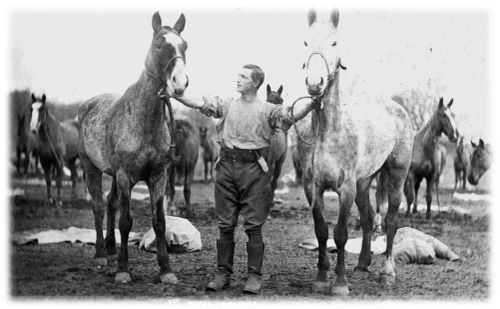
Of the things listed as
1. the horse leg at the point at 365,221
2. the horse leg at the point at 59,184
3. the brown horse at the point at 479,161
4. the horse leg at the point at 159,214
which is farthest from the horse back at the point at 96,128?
the brown horse at the point at 479,161

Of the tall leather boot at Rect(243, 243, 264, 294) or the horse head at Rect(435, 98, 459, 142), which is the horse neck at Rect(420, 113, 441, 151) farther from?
the tall leather boot at Rect(243, 243, 264, 294)

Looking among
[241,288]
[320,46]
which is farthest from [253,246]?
[320,46]

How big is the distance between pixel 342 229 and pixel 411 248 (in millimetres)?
1804

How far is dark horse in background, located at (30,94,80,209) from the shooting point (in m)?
7.96

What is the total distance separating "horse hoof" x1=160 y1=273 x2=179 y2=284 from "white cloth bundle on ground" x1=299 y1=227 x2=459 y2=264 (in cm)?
221

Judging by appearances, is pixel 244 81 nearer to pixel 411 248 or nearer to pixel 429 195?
pixel 411 248

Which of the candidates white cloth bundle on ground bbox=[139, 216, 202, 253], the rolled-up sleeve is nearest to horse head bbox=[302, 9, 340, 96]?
the rolled-up sleeve

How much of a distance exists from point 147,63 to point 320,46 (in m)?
1.83

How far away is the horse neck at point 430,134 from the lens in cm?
1007

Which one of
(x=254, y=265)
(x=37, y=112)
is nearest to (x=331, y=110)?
(x=254, y=265)

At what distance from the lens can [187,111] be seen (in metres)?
10.7

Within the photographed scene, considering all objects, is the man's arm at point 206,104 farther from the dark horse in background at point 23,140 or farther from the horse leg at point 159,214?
the dark horse in background at point 23,140

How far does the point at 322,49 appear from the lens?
5.32 m

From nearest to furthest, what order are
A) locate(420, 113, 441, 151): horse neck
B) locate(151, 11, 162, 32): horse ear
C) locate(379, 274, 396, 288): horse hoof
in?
locate(151, 11, 162, 32): horse ear
locate(379, 274, 396, 288): horse hoof
locate(420, 113, 441, 151): horse neck
